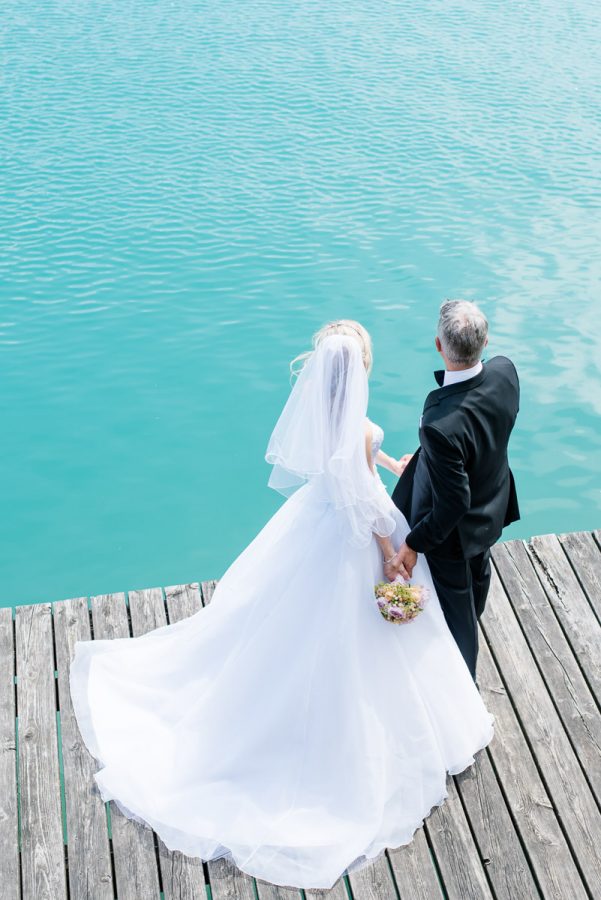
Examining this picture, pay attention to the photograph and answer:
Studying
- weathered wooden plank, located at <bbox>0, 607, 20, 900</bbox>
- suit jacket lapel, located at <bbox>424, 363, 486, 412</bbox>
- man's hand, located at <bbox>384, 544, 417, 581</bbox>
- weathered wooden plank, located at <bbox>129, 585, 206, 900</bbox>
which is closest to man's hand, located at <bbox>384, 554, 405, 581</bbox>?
man's hand, located at <bbox>384, 544, 417, 581</bbox>

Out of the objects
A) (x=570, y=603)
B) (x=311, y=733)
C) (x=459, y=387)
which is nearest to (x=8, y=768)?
(x=311, y=733)

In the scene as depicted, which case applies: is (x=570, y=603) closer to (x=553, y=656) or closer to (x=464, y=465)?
(x=553, y=656)

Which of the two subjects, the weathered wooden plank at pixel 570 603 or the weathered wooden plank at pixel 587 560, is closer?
the weathered wooden plank at pixel 570 603

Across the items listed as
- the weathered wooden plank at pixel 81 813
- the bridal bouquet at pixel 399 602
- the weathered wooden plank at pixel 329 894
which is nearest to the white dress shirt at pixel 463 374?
the bridal bouquet at pixel 399 602

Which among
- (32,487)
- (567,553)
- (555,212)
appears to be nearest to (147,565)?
(32,487)

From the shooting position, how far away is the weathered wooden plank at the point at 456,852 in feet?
11.6

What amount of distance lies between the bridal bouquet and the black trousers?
228 millimetres

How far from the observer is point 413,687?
146 inches

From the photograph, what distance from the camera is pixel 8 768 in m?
4.05

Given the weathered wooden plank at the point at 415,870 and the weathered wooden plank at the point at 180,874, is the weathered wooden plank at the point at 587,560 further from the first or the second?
the weathered wooden plank at the point at 180,874

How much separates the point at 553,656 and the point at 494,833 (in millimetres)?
1104

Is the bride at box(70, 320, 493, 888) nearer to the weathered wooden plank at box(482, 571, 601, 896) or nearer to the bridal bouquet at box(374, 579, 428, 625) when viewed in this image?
the bridal bouquet at box(374, 579, 428, 625)

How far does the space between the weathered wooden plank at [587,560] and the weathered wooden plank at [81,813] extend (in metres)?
2.72

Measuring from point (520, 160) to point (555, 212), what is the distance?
54.3 inches
